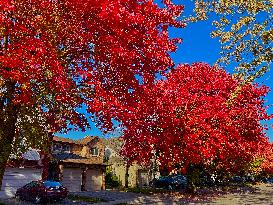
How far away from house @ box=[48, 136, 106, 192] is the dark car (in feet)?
29.7

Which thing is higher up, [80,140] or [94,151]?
[80,140]

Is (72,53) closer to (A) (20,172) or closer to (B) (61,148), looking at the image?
(A) (20,172)

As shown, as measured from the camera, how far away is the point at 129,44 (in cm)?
1338

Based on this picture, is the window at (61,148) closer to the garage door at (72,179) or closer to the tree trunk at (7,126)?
the garage door at (72,179)

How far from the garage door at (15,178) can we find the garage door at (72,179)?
7240 millimetres

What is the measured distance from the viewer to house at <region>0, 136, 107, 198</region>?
105 feet

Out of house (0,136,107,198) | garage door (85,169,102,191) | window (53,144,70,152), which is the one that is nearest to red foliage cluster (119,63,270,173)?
house (0,136,107,198)

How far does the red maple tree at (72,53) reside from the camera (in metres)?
12.3

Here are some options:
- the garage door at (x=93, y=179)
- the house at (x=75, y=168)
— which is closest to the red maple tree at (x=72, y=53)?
the house at (x=75, y=168)

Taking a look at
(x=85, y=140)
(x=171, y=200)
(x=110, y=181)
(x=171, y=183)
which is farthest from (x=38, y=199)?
(x=85, y=140)

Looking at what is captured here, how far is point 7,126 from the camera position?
47.1ft

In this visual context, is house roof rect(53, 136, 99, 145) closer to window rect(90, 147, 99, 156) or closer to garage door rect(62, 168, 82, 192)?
window rect(90, 147, 99, 156)

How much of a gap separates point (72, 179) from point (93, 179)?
4040mm

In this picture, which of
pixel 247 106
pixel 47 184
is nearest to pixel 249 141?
pixel 247 106
